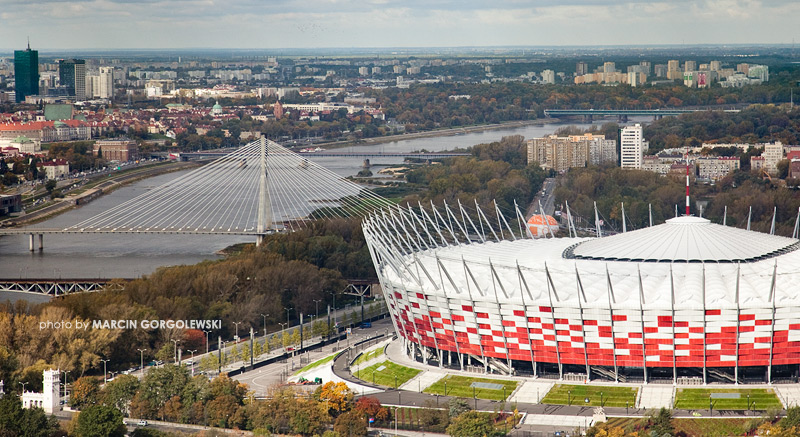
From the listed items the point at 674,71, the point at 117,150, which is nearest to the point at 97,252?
the point at 117,150

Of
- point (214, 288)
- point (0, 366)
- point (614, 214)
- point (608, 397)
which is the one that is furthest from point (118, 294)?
point (614, 214)

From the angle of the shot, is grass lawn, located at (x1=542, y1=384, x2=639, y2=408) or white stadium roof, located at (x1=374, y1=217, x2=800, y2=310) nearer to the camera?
grass lawn, located at (x1=542, y1=384, x2=639, y2=408)

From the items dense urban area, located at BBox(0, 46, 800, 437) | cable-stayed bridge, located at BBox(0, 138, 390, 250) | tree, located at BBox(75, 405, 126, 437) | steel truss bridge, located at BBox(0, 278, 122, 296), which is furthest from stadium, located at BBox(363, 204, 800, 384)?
cable-stayed bridge, located at BBox(0, 138, 390, 250)

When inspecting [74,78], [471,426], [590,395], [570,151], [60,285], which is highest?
[74,78]

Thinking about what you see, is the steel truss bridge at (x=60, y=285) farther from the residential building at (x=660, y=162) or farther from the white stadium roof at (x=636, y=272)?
the residential building at (x=660, y=162)

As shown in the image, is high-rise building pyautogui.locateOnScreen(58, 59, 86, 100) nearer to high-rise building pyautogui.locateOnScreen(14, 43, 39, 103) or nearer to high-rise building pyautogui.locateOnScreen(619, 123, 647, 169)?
high-rise building pyautogui.locateOnScreen(14, 43, 39, 103)

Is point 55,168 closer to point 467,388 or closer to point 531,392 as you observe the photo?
point 467,388

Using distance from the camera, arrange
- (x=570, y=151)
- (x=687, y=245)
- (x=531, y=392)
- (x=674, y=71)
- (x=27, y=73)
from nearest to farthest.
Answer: (x=531, y=392) < (x=687, y=245) < (x=570, y=151) < (x=27, y=73) < (x=674, y=71)
